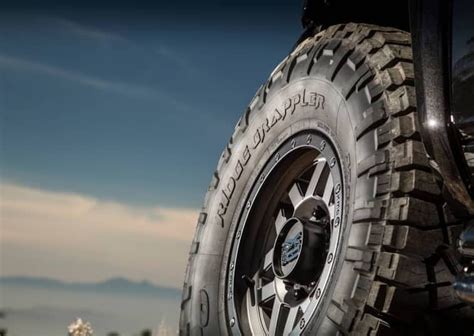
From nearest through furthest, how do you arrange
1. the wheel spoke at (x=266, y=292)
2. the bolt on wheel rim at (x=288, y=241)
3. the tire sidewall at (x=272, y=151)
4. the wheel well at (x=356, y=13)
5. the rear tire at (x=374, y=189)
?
the rear tire at (x=374, y=189) < the tire sidewall at (x=272, y=151) < the bolt on wheel rim at (x=288, y=241) < the wheel well at (x=356, y=13) < the wheel spoke at (x=266, y=292)

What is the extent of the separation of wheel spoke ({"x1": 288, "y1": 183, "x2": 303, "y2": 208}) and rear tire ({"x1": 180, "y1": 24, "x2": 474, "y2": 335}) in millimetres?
103

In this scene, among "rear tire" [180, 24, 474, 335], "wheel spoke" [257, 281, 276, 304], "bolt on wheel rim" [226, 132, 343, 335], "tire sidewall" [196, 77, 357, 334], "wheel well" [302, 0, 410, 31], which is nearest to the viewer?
"rear tire" [180, 24, 474, 335]

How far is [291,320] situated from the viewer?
2.89 meters

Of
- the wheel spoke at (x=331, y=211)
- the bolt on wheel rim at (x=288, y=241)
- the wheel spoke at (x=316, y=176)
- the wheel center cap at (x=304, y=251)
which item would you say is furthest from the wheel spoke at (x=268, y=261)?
the wheel spoke at (x=331, y=211)

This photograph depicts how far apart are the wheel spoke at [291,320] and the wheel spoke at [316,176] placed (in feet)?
1.37

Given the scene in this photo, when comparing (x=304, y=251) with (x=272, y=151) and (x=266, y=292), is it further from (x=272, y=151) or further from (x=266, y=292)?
(x=272, y=151)

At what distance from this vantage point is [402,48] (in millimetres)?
2676

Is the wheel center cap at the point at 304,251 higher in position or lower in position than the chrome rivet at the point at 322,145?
lower

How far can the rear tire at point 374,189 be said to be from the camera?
2299mm

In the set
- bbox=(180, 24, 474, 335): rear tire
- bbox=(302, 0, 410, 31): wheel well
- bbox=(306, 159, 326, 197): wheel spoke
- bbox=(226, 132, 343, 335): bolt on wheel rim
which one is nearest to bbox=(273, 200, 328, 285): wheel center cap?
bbox=(226, 132, 343, 335): bolt on wheel rim

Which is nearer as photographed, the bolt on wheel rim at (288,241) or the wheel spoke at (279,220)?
the bolt on wheel rim at (288,241)

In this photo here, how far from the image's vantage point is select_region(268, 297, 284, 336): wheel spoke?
9.83ft

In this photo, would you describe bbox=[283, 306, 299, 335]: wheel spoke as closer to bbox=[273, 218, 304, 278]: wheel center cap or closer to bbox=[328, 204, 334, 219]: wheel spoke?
bbox=[273, 218, 304, 278]: wheel center cap

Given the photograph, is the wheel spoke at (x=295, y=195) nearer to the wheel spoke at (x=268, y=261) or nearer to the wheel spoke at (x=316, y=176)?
the wheel spoke at (x=316, y=176)
